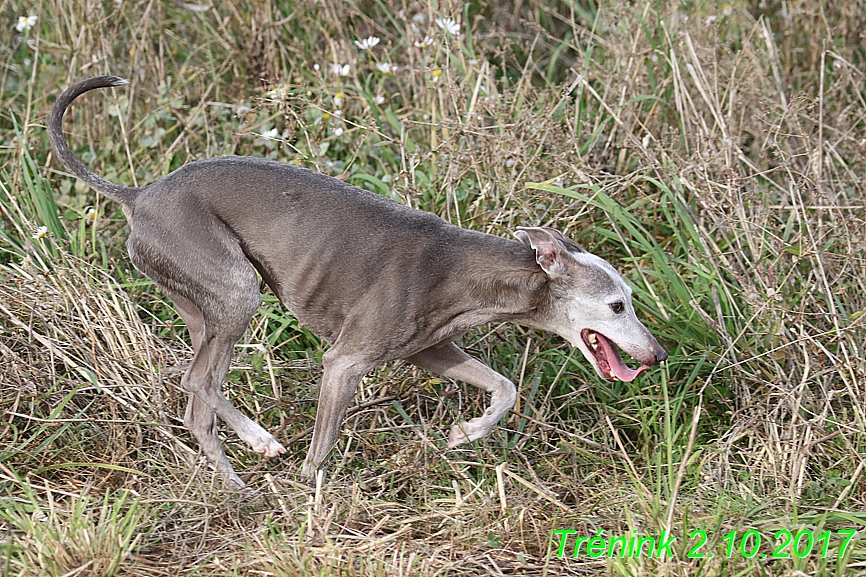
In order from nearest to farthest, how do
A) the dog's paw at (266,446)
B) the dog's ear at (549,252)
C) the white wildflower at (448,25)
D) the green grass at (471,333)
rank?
the green grass at (471,333) → the dog's ear at (549,252) → the dog's paw at (266,446) → the white wildflower at (448,25)

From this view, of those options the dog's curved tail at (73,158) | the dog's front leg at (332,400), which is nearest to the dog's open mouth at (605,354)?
the dog's front leg at (332,400)

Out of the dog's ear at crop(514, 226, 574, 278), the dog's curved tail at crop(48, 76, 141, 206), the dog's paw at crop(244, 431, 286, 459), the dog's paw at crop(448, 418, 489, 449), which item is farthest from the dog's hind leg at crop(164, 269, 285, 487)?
the dog's ear at crop(514, 226, 574, 278)

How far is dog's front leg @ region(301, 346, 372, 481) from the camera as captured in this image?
407 centimetres

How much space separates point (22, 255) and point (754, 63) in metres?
4.01

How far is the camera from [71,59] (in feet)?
20.4

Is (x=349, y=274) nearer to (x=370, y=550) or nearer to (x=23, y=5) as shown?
(x=370, y=550)

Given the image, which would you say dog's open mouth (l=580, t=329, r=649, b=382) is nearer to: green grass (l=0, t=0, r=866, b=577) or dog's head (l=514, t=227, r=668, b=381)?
dog's head (l=514, t=227, r=668, b=381)

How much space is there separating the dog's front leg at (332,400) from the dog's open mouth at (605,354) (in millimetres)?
879

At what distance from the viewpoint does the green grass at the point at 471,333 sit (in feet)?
11.9

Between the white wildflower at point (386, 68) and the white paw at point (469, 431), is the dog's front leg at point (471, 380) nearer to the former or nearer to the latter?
the white paw at point (469, 431)

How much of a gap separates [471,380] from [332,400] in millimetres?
605

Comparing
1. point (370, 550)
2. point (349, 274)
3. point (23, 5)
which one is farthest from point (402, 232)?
point (23, 5)

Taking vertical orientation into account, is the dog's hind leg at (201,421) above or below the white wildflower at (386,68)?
below

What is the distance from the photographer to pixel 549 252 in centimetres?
400
